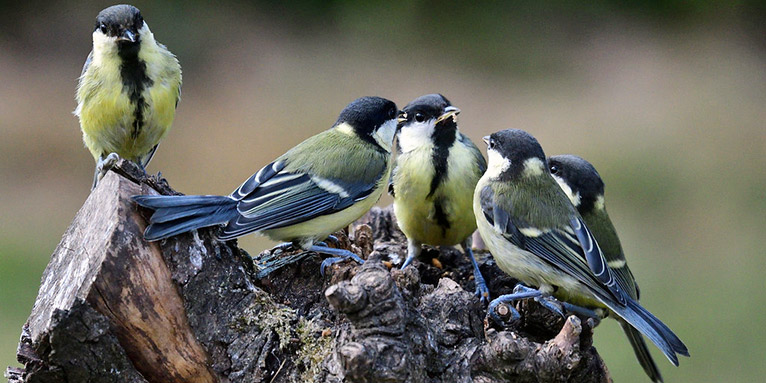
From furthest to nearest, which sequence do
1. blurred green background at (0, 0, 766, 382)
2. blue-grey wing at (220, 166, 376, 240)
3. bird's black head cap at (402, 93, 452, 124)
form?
blurred green background at (0, 0, 766, 382) → bird's black head cap at (402, 93, 452, 124) → blue-grey wing at (220, 166, 376, 240)

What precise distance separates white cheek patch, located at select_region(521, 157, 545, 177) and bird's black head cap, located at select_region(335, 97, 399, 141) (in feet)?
1.68

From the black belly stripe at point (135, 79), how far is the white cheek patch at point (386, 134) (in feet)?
2.53

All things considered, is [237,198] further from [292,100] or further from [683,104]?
[683,104]

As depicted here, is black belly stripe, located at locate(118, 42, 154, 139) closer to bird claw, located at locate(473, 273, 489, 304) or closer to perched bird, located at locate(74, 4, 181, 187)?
perched bird, located at locate(74, 4, 181, 187)

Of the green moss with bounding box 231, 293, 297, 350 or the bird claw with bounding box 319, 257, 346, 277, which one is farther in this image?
the bird claw with bounding box 319, 257, 346, 277

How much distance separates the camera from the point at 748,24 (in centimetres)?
674

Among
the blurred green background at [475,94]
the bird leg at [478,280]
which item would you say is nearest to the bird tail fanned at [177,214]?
the bird leg at [478,280]

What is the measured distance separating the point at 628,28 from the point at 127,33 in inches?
219

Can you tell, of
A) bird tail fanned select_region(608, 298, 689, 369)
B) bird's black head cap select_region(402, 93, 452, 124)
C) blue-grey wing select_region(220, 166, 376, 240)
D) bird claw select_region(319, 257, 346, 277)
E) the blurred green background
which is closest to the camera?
bird tail fanned select_region(608, 298, 689, 369)

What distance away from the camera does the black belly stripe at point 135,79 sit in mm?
2473

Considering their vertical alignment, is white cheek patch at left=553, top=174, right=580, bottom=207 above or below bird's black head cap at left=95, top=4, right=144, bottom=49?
below

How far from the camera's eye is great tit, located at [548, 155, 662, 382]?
2.30 meters

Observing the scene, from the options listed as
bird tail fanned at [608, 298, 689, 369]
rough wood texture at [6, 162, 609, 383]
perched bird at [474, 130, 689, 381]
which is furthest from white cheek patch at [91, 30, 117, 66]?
bird tail fanned at [608, 298, 689, 369]

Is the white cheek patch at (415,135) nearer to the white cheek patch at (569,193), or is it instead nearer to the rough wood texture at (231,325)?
the white cheek patch at (569,193)
